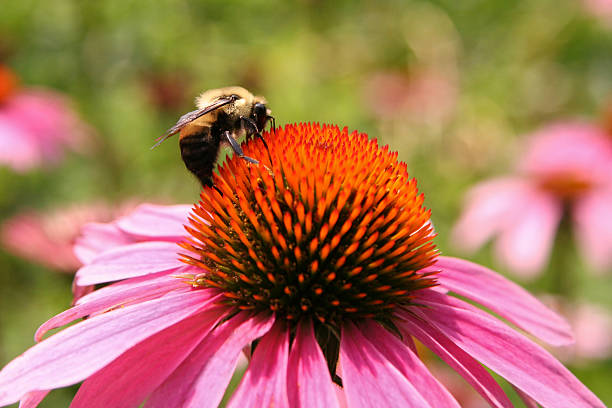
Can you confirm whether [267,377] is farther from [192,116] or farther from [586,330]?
[586,330]

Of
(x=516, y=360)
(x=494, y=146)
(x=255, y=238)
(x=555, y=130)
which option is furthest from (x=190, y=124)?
(x=494, y=146)

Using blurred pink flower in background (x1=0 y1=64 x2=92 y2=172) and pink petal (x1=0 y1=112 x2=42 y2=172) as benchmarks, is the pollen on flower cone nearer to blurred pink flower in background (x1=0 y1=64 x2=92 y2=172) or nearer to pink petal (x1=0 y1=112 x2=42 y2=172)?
pink petal (x1=0 y1=112 x2=42 y2=172)

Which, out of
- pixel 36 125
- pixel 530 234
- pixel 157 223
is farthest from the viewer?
pixel 36 125

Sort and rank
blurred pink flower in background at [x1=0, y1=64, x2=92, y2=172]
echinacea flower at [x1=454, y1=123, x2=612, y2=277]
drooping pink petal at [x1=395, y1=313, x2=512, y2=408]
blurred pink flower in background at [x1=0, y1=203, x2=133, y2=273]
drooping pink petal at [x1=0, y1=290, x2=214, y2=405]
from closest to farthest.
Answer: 1. drooping pink petal at [x1=0, y1=290, x2=214, y2=405]
2. drooping pink petal at [x1=395, y1=313, x2=512, y2=408]
3. blurred pink flower in background at [x1=0, y1=203, x2=133, y2=273]
4. echinacea flower at [x1=454, y1=123, x2=612, y2=277]
5. blurred pink flower in background at [x1=0, y1=64, x2=92, y2=172]

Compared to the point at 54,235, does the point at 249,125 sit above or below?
below

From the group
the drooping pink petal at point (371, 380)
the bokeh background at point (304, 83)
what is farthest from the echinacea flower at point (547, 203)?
the drooping pink petal at point (371, 380)

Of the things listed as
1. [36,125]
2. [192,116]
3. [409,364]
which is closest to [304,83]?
[36,125]

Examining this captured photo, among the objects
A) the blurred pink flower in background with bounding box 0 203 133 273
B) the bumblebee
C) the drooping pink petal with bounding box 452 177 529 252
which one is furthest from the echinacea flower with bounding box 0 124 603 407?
the drooping pink petal with bounding box 452 177 529 252
